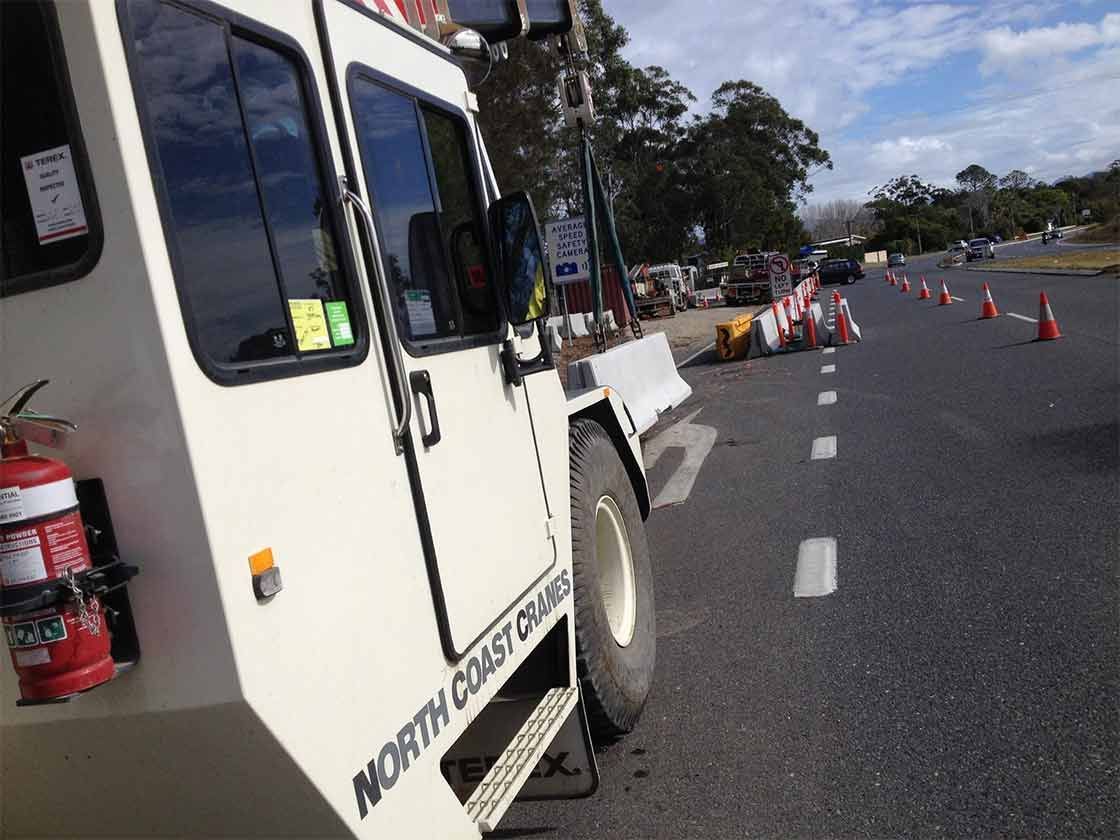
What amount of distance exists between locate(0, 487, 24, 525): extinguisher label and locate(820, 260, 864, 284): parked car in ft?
217

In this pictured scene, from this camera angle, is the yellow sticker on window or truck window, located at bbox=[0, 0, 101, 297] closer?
truck window, located at bbox=[0, 0, 101, 297]

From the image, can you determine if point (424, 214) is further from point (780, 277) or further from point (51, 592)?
point (780, 277)

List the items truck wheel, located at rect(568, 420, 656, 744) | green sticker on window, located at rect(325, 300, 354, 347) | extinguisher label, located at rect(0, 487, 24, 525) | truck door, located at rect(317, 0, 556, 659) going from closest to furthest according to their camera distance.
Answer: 1. extinguisher label, located at rect(0, 487, 24, 525)
2. green sticker on window, located at rect(325, 300, 354, 347)
3. truck door, located at rect(317, 0, 556, 659)
4. truck wheel, located at rect(568, 420, 656, 744)

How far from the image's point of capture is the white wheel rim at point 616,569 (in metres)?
4.50

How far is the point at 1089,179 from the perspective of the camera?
16988cm

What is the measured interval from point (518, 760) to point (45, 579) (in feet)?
5.54

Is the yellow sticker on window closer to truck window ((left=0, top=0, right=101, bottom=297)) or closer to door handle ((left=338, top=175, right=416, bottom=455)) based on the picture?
door handle ((left=338, top=175, right=416, bottom=455))

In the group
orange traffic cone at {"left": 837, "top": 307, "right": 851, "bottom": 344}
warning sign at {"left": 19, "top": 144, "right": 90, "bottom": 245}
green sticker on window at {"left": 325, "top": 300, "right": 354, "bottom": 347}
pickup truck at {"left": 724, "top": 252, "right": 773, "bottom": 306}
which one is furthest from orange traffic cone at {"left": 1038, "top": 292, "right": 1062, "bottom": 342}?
pickup truck at {"left": 724, "top": 252, "right": 773, "bottom": 306}

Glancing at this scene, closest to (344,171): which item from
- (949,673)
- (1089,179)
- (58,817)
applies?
(58,817)

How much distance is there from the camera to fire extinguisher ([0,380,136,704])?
1.74 metres

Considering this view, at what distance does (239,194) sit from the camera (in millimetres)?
2166

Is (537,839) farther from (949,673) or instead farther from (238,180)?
(238,180)

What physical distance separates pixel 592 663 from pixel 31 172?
8.57 feet

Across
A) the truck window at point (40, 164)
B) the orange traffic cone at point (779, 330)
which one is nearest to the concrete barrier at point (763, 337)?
the orange traffic cone at point (779, 330)
